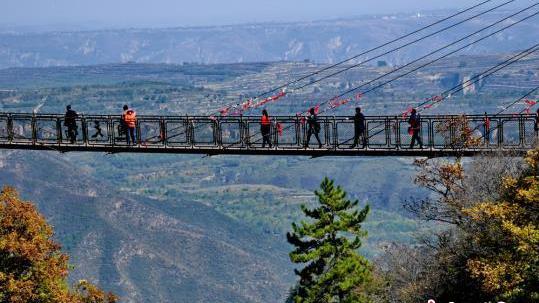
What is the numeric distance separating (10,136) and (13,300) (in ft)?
31.8

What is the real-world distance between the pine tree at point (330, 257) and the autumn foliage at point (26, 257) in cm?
1334

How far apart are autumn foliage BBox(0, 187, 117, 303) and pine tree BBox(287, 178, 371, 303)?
43.8 ft

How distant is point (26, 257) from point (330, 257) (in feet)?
56.0

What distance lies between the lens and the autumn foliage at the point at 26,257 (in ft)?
145

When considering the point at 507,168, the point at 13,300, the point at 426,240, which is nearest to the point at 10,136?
the point at 13,300

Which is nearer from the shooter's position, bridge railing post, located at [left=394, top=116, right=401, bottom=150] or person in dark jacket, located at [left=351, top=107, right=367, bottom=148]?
bridge railing post, located at [left=394, top=116, right=401, bottom=150]

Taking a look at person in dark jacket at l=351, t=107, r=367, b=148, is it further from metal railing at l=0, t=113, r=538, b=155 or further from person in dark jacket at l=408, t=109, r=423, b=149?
person in dark jacket at l=408, t=109, r=423, b=149

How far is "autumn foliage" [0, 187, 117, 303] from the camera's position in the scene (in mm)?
44094

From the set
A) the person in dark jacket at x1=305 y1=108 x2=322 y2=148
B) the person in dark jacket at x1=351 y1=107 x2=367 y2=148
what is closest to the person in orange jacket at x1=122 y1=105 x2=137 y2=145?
the person in dark jacket at x1=305 y1=108 x2=322 y2=148

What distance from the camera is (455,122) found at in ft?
152

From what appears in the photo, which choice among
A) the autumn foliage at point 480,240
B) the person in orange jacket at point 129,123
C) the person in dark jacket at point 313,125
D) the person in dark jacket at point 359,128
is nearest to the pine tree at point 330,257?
the autumn foliage at point 480,240

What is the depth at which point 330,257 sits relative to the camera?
55969 mm

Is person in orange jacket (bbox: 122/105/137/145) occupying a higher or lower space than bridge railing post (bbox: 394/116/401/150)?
higher

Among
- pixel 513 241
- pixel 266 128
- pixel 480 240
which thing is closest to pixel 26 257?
pixel 266 128
